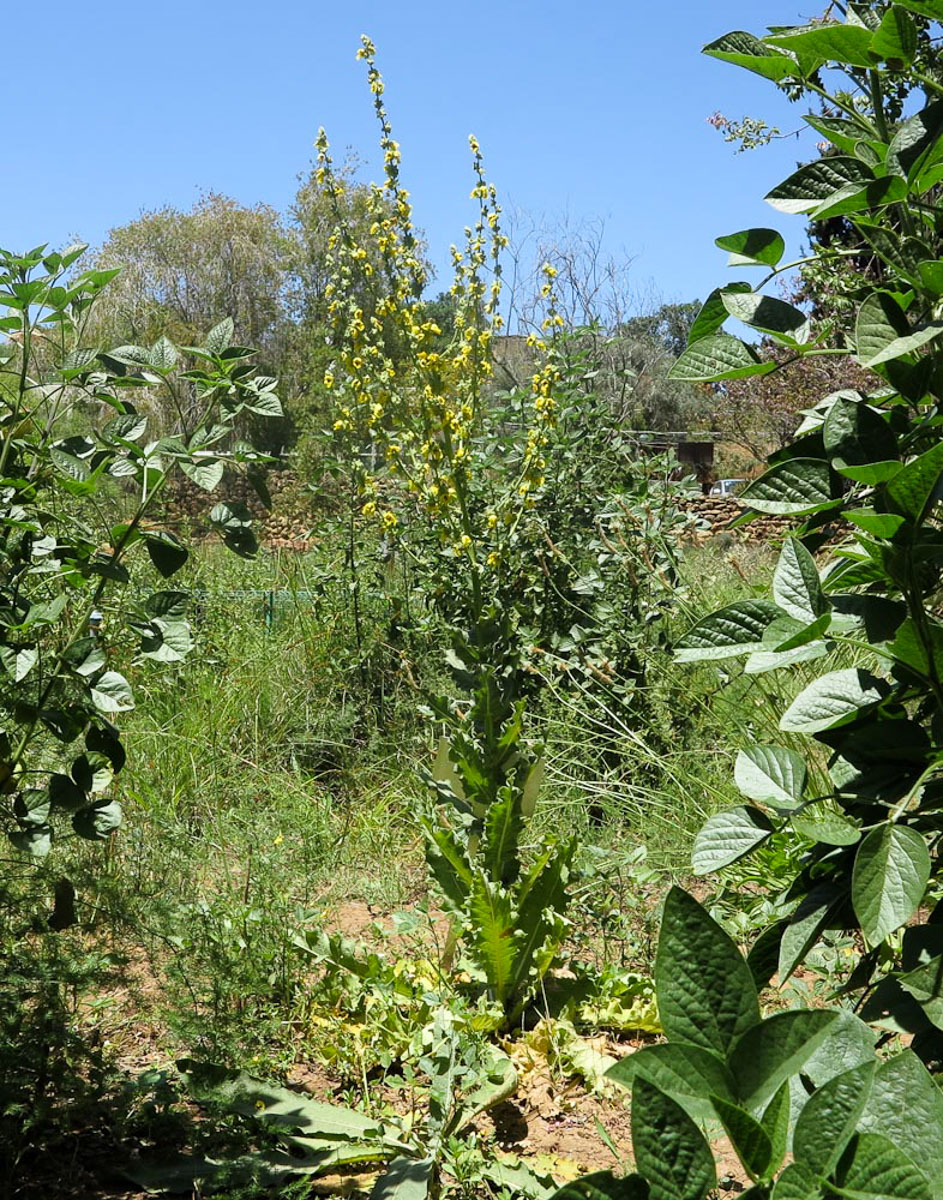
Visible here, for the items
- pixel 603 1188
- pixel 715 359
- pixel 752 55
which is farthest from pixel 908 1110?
pixel 752 55

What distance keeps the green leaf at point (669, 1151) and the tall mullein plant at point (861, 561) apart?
30cm

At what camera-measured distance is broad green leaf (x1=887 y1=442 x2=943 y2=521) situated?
0.79m

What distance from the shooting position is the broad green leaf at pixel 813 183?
977 millimetres

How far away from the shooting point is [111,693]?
5.18 feet

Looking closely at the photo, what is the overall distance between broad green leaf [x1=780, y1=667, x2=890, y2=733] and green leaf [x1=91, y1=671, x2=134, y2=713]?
0.96 m

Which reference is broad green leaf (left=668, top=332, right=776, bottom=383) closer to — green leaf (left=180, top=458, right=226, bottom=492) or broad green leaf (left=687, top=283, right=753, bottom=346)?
broad green leaf (left=687, top=283, right=753, bottom=346)

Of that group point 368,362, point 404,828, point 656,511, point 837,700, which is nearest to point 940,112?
point 837,700

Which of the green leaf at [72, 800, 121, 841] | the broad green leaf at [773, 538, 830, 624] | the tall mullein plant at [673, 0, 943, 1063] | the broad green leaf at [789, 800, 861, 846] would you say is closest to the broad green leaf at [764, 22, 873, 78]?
the tall mullein plant at [673, 0, 943, 1063]

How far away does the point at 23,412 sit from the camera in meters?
1.80

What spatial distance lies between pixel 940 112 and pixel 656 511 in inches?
155

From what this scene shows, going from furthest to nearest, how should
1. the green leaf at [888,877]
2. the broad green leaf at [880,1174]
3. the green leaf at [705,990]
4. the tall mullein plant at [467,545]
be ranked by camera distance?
the tall mullein plant at [467,545] → the green leaf at [888,877] → the green leaf at [705,990] → the broad green leaf at [880,1174]

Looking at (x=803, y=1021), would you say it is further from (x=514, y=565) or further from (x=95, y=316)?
(x=95, y=316)

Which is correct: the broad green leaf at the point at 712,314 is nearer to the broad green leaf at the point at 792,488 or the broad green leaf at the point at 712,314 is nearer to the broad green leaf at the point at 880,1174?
the broad green leaf at the point at 792,488

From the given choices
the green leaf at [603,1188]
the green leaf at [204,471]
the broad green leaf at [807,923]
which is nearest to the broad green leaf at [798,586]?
the broad green leaf at [807,923]
